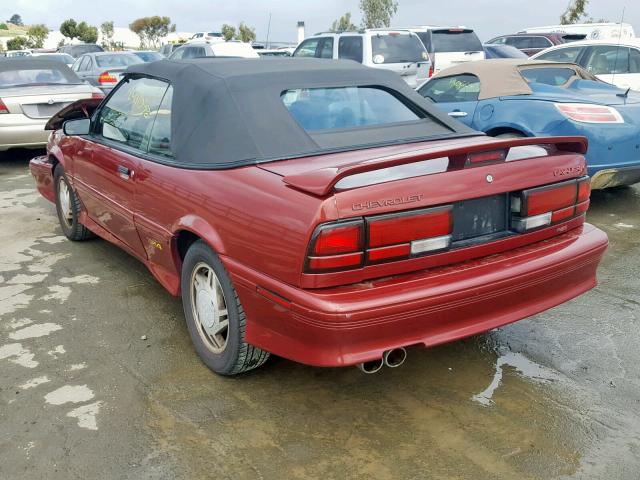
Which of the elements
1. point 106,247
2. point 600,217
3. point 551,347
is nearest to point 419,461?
point 551,347

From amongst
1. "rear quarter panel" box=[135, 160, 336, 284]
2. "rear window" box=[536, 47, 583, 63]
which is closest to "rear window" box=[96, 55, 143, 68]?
"rear window" box=[536, 47, 583, 63]

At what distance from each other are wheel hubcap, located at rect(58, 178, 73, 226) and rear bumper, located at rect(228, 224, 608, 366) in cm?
290

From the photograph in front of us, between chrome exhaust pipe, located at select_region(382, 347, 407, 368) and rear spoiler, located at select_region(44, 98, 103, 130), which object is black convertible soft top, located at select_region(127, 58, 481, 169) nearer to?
chrome exhaust pipe, located at select_region(382, 347, 407, 368)

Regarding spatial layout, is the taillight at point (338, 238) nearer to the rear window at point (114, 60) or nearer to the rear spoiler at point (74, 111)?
the rear spoiler at point (74, 111)

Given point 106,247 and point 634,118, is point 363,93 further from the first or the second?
point 634,118

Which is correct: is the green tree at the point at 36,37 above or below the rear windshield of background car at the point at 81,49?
below

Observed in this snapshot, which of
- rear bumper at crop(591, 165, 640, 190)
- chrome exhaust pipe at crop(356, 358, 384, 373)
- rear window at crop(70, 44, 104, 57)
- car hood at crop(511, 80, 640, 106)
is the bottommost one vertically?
rear window at crop(70, 44, 104, 57)

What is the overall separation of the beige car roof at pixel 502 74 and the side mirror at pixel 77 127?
12.6 ft

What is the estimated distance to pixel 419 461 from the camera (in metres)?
2.60

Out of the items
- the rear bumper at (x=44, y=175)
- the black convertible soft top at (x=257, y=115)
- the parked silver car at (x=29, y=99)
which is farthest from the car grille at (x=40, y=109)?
the black convertible soft top at (x=257, y=115)

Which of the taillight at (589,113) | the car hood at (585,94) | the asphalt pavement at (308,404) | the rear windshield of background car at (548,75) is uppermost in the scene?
the rear windshield of background car at (548,75)

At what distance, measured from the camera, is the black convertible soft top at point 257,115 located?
3.23m

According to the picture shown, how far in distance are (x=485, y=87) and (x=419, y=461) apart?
194 inches

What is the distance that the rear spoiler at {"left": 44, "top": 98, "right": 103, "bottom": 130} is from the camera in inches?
204
